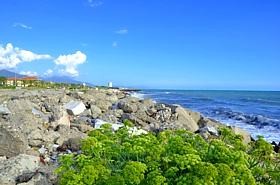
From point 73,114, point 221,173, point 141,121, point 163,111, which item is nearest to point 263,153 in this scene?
point 221,173

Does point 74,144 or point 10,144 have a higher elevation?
point 10,144

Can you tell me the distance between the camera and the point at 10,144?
5.16m

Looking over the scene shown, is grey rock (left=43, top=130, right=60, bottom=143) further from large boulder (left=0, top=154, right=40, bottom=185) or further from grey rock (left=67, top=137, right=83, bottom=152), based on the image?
large boulder (left=0, top=154, right=40, bottom=185)

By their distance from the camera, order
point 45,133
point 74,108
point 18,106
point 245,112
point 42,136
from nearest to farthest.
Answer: point 42,136 → point 45,133 → point 18,106 → point 74,108 → point 245,112

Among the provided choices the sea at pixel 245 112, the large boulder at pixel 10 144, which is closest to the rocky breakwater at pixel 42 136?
the large boulder at pixel 10 144

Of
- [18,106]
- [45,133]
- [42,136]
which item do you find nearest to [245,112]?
[18,106]

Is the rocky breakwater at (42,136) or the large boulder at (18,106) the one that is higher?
the large boulder at (18,106)

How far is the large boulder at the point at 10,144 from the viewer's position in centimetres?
512

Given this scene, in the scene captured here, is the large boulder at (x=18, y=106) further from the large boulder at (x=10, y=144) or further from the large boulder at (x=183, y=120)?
the large boulder at (x=183, y=120)

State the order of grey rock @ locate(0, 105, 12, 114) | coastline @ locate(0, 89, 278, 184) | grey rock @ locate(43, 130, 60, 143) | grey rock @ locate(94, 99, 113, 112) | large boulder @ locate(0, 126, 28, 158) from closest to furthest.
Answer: coastline @ locate(0, 89, 278, 184) < large boulder @ locate(0, 126, 28, 158) < grey rock @ locate(43, 130, 60, 143) < grey rock @ locate(0, 105, 12, 114) < grey rock @ locate(94, 99, 113, 112)

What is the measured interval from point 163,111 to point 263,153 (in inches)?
308

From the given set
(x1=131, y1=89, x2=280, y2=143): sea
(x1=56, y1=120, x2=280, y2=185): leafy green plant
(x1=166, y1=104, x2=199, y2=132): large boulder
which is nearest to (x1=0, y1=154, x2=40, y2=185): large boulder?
(x1=56, y1=120, x2=280, y2=185): leafy green plant

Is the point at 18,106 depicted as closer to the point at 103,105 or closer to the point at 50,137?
the point at 50,137

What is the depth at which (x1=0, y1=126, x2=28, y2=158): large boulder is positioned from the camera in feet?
16.8
